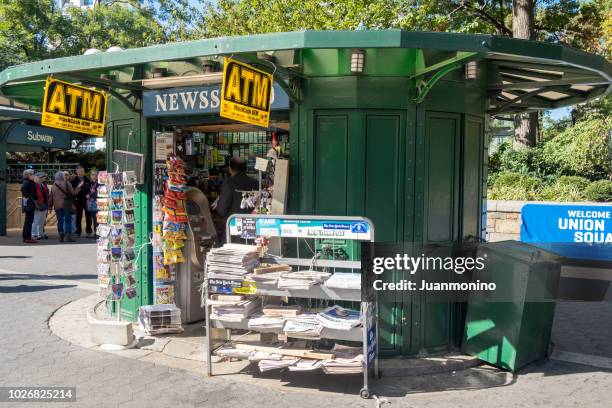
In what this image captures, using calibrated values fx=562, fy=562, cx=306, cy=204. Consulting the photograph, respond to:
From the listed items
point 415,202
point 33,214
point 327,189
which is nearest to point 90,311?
point 327,189

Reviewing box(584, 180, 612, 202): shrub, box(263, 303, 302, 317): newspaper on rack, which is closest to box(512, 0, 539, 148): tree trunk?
box(584, 180, 612, 202): shrub

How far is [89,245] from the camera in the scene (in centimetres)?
1422

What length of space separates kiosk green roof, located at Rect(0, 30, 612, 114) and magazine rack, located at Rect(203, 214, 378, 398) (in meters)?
1.44

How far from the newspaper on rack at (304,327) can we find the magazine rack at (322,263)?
78mm

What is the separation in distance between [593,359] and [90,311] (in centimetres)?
592

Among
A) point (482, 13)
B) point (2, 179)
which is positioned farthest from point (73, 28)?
point (482, 13)

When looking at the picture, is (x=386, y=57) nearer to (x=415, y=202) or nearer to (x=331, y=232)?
(x=415, y=202)

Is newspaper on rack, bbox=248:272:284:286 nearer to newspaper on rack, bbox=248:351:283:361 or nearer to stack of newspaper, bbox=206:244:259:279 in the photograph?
stack of newspaper, bbox=206:244:259:279

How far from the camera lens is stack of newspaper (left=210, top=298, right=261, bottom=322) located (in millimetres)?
5035

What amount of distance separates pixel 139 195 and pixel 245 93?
2.42 m

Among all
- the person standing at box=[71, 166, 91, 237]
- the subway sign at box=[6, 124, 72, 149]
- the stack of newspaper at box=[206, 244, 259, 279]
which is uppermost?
the subway sign at box=[6, 124, 72, 149]

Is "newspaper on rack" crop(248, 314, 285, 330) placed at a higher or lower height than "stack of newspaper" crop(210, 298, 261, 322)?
lower

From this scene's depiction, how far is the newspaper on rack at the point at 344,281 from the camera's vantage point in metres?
4.73

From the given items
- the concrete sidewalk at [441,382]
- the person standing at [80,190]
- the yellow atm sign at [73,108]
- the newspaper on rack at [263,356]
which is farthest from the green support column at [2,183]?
the newspaper on rack at [263,356]
